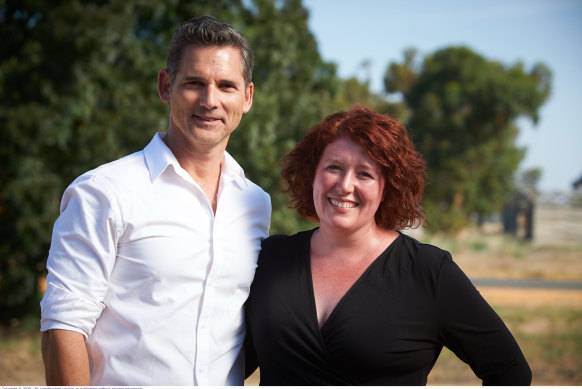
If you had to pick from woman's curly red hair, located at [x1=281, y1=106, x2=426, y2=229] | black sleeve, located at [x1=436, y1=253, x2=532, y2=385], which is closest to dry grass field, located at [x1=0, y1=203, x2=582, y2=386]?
black sleeve, located at [x1=436, y1=253, x2=532, y2=385]

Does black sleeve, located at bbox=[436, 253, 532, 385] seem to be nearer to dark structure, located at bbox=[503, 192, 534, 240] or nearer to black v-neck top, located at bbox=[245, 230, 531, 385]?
black v-neck top, located at bbox=[245, 230, 531, 385]

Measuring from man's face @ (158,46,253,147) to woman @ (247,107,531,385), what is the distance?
449 millimetres

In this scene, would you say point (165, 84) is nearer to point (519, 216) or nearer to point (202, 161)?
point (202, 161)

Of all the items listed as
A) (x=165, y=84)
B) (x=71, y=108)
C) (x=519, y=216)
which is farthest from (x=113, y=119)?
(x=519, y=216)

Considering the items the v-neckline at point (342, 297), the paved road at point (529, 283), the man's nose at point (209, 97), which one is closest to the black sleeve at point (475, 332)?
the v-neckline at point (342, 297)

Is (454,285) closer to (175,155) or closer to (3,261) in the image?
(175,155)

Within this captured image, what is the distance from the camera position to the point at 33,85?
8.52 metres

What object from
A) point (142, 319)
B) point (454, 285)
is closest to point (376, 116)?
point (454, 285)

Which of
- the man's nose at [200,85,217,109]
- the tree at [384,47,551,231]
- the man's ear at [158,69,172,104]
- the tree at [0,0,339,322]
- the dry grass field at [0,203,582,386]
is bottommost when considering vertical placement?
the dry grass field at [0,203,582,386]

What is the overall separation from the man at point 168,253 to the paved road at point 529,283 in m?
13.2

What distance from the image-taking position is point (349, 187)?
236 centimetres

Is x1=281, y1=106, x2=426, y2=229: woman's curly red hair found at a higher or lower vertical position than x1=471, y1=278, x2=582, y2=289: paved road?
higher

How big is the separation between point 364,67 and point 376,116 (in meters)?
26.4

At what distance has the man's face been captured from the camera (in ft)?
7.52
